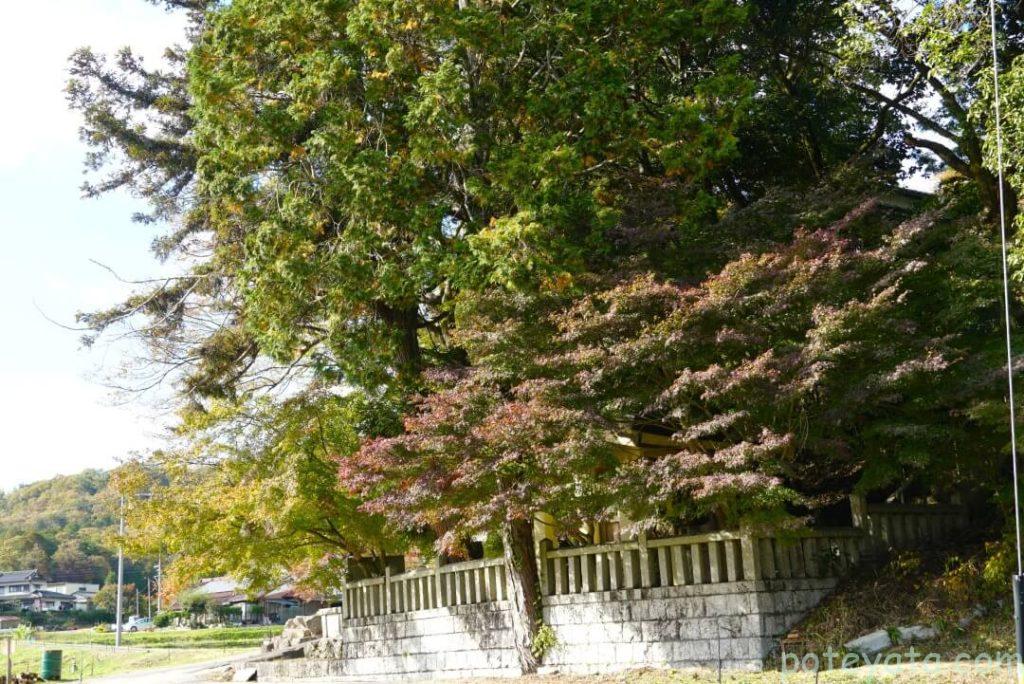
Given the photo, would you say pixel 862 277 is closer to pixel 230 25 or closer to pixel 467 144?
pixel 467 144

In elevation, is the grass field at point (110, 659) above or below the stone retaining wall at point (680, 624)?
below

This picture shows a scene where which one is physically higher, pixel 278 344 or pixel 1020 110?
pixel 1020 110

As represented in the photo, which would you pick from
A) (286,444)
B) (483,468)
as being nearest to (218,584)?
(286,444)

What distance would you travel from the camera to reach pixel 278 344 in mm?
15797

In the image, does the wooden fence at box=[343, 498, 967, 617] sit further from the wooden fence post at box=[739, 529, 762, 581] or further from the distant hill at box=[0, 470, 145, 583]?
the distant hill at box=[0, 470, 145, 583]

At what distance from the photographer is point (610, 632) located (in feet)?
44.6

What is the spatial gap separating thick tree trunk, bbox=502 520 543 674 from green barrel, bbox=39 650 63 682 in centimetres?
1676

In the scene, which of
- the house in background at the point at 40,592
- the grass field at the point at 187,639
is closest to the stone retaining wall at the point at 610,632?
the grass field at the point at 187,639

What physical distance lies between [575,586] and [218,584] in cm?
6927

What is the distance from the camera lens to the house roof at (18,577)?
8138cm

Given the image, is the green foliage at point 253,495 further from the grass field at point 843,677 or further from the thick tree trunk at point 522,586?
the grass field at point 843,677

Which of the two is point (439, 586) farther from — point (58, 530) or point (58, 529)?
point (58, 529)

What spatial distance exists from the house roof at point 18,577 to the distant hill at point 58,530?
723 millimetres

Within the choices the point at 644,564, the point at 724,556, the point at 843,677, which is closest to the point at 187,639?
the point at 644,564
